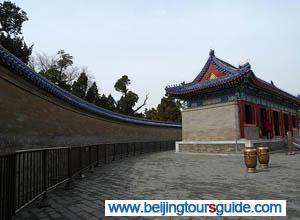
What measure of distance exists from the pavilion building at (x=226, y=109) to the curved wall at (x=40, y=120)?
607 centimetres

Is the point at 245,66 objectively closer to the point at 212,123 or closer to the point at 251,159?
the point at 212,123

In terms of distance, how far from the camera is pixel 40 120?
10.7m

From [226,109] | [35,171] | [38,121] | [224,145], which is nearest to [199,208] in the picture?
[35,171]

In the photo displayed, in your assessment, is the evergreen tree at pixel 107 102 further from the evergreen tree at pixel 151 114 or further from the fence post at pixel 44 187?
the fence post at pixel 44 187

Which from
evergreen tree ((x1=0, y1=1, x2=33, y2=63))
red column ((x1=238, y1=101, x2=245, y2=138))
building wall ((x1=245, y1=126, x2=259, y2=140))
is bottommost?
building wall ((x1=245, y1=126, x2=259, y2=140))

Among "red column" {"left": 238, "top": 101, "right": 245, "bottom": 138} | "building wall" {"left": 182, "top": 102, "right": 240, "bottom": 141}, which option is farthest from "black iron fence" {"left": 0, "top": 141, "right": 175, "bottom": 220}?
"red column" {"left": 238, "top": 101, "right": 245, "bottom": 138}

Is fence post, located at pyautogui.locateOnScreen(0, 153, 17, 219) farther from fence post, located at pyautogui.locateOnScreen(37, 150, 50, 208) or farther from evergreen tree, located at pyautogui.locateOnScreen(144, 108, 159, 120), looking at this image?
evergreen tree, located at pyautogui.locateOnScreen(144, 108, 159, 120)

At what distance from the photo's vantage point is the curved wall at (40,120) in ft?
27.7

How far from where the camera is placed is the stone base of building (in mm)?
17844

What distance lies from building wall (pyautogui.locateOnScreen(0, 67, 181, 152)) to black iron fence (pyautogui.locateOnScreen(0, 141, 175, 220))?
193cm

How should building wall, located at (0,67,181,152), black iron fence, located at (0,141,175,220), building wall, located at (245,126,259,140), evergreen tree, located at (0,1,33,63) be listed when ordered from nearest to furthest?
1. black iron fence, located at (0,141,175,220)
2. building wall, located at (0,67,181,152)
3. building wall, located at (245,126,259,140)
4. evergreen tree, located at (0,1,33,63)

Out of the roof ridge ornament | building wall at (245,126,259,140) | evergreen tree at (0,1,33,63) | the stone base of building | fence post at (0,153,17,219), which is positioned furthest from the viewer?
evergreen tree at (0,1,33,63)

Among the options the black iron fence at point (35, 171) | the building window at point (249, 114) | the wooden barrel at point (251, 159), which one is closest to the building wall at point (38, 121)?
the black iron fence at point (35, 171)

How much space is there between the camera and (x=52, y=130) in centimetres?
1186
